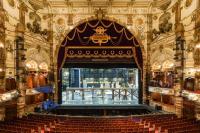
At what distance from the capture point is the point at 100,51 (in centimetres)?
1761

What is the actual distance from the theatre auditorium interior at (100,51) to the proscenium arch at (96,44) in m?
0.07

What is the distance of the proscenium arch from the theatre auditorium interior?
74 millimetres

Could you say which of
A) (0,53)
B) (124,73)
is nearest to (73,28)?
(0,53)

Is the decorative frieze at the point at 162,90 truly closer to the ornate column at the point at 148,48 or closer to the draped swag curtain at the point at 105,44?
the ornate column at the point at 148,48

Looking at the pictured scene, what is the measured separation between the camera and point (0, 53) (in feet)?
36.8

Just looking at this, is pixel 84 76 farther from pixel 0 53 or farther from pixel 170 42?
pixel 0 53

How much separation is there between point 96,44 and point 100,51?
2.00ft

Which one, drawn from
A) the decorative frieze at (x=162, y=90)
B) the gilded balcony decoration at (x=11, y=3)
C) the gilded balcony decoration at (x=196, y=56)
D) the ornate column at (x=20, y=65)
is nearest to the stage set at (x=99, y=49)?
the decorative frieze at (x=162, y=90)

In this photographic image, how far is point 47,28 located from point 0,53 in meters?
6.50

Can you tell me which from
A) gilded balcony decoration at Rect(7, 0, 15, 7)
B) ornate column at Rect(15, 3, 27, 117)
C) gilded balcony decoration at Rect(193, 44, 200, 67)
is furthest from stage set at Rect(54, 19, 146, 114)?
gilded balcony decoration at Rect(193, 44, 200, 67)

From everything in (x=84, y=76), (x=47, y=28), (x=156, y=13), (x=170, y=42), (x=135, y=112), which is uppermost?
(x=156, y=13)

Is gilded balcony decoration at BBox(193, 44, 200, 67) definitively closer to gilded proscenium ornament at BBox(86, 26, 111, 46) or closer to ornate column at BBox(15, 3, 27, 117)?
gilded proscenium ornament at BBox(86, 26, 111, 46)

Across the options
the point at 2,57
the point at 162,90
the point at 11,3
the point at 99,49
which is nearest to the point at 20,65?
the point at 2,57

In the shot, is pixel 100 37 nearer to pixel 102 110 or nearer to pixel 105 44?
pixel 105 44
